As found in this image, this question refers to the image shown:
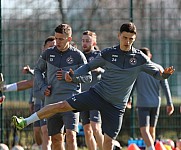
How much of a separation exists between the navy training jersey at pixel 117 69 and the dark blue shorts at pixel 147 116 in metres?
3.45

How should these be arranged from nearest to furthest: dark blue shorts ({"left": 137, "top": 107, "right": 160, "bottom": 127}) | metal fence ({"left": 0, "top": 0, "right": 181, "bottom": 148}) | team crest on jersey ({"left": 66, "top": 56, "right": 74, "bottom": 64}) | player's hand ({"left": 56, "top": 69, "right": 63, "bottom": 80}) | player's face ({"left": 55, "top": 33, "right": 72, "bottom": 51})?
player's hand ({"left": 56, "top": 69, "right": 63, "bottom": 80}) < player's face ({"left": 55, "top": 33, "right": 72, "bottom": 51}) < team crest on jersey ({"left": 66, "top": 56, "right": 74, "bottom": 64}) < dark blue shorts ({"left": 137, "top": 107, "right": 160, "bottom": 127}) < metal fence ({"left": 0, "top": 0, "right": 181, "bottom": 148})

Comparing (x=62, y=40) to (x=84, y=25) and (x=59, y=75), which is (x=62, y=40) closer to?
(x=59, y=75)

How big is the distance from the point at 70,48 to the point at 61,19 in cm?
475

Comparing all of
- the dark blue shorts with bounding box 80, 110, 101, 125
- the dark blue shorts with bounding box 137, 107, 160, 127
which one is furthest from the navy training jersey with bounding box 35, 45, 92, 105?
the dark blue shorts with bounding box 137, 107, 160, 127

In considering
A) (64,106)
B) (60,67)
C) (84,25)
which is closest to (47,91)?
(60,67)

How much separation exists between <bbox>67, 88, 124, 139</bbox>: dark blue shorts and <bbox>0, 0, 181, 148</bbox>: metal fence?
5453mm

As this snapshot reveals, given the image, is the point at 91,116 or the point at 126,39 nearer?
the point at 126,39

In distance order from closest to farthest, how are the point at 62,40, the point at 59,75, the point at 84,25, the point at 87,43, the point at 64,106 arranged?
1. the point at 64,106
2. the point at 59,75
3. the point at 62,40
4. the point at 87,43
5. the point at 84,25

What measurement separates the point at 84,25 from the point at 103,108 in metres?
5.80

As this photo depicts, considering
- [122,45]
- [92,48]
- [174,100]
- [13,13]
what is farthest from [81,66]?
[174,100]

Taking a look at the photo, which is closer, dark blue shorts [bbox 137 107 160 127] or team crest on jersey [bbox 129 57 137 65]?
team crest on jersey [bbox 129 57 137 65]

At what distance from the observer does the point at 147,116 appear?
14633 mm

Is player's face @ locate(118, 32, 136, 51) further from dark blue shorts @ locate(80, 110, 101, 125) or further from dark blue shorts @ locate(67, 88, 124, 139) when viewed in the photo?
dark blue shorts @ locate(80, 110, 101, 125)

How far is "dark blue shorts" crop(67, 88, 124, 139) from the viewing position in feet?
36.3
